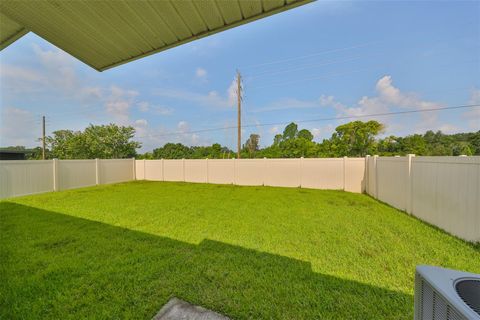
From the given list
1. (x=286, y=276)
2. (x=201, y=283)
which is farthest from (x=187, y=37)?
(x=286, y=276)

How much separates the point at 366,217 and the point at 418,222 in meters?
0.87

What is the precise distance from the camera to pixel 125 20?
6.93ft

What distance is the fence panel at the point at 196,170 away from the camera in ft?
38.2

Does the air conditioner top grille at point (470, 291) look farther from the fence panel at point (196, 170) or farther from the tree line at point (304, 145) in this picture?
the tree line at point (304, 145)

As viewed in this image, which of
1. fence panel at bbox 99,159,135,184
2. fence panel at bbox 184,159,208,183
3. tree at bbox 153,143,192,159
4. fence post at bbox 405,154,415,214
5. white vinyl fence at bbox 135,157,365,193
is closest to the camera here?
fence post at bbox 405,154,415,214

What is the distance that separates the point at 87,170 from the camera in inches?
406

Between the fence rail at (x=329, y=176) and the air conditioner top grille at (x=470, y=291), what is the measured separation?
296cm

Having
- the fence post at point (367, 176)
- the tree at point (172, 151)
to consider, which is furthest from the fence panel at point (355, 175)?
the tree at point (172, 151)

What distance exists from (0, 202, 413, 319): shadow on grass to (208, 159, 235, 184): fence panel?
7.75 metres

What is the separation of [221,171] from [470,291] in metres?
10.6

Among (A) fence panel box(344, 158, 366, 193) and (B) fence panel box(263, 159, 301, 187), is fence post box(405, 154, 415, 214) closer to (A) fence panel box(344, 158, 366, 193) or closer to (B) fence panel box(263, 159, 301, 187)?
(A) fence panel box(344, 158, 366, 193)

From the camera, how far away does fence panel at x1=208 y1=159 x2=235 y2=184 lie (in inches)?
432

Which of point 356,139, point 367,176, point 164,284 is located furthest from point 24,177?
point 356,139

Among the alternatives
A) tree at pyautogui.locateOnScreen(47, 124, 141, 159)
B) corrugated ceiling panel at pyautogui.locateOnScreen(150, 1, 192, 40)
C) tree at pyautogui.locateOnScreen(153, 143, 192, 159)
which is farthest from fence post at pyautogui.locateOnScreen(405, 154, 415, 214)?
tree at pyautogui.locateOnScreen(153, 143, 192, 159)
